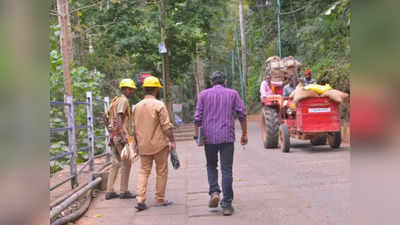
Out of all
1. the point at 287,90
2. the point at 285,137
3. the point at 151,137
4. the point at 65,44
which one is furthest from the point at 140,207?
the point at 287,90

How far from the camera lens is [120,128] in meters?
6.20

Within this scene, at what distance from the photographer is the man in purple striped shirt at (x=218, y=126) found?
537 cm

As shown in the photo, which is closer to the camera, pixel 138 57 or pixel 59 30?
pixel 59 30

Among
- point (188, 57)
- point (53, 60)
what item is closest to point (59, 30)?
point (53, 60)

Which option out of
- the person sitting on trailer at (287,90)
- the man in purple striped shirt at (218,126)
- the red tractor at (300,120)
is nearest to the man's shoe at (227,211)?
the man in purple striped shirt at (218,126)

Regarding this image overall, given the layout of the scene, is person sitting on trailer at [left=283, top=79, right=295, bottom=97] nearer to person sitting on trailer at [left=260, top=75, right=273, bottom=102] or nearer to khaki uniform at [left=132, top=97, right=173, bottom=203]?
person sitting on trailer at [left=260, top=75, right=273, bottom=102]

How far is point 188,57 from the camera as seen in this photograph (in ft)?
71.2

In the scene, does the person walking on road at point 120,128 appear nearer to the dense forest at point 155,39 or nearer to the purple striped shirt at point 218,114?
the purple striped shirt at point 218,114

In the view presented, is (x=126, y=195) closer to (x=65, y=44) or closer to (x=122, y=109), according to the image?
(x=122, y=109)

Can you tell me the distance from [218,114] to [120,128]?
1671mm

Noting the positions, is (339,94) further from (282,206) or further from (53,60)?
(53,60)

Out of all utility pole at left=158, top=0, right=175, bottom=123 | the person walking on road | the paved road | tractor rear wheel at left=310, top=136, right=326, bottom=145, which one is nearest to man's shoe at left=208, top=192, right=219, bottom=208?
the paved road

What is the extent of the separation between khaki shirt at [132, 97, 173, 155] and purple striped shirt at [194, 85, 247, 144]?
54 centimetres
